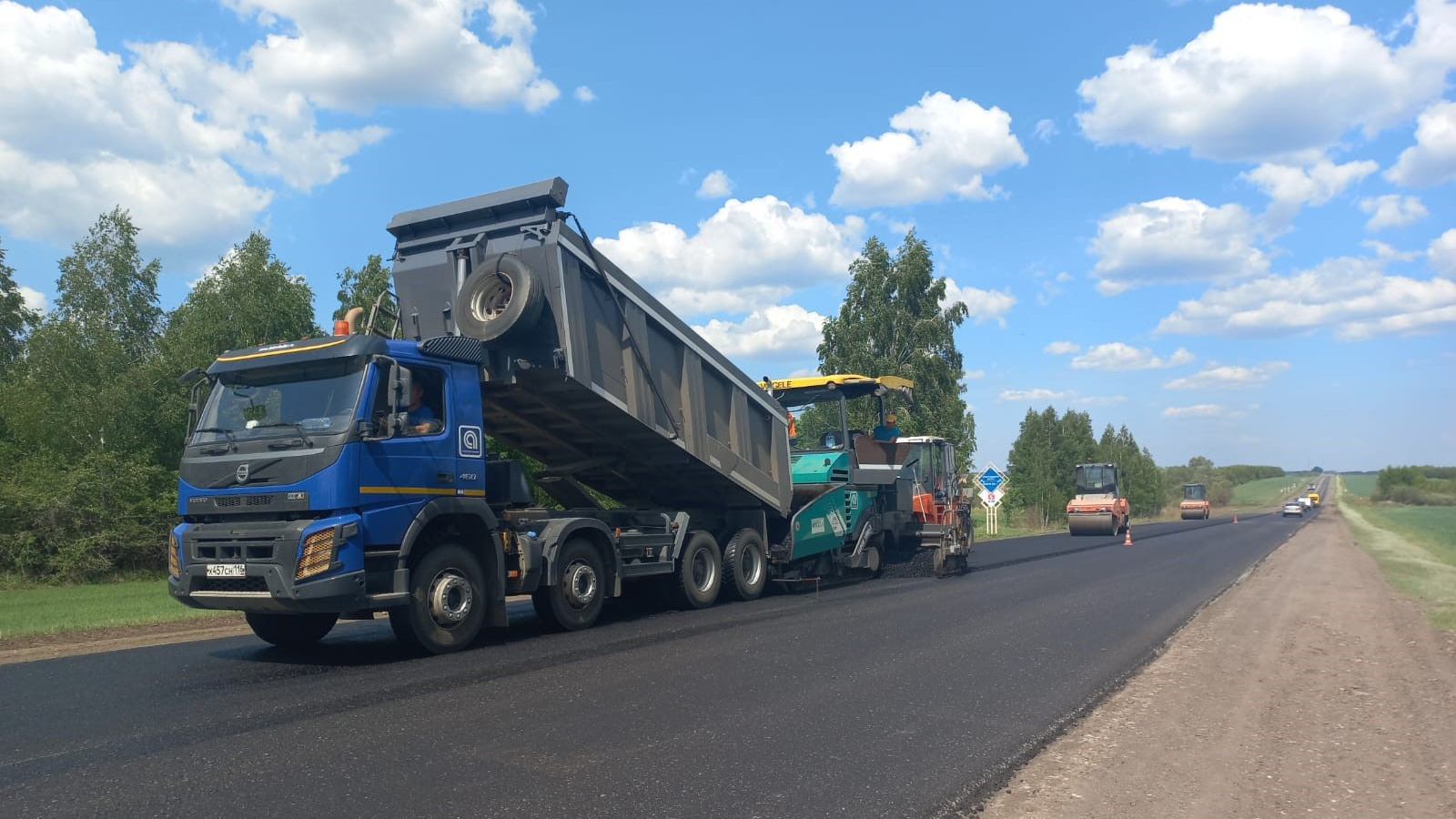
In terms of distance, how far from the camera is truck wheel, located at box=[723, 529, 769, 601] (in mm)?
12758

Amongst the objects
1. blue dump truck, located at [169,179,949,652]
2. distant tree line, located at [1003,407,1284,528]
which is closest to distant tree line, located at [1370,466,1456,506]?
distant tree line, located at [1003,407,1284,528]

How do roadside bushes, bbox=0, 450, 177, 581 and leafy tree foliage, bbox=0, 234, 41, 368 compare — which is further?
leafy tree foliage, bbox=0, 234, 41, 368

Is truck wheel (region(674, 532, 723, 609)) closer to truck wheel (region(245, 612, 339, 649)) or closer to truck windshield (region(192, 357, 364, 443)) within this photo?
truck wheel (region(245, 612, 339, 649))

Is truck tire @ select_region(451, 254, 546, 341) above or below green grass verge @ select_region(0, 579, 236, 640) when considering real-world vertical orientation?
above

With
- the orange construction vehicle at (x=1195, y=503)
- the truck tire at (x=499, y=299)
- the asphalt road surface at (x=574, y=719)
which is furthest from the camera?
the orange construction vehicle at (x=1195, y=503)

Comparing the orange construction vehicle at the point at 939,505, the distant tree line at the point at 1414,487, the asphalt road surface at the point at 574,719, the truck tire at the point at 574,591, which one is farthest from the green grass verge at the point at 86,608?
the distant tree line at the point at 1414,487

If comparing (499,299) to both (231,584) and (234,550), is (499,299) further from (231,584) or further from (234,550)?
(231,584)

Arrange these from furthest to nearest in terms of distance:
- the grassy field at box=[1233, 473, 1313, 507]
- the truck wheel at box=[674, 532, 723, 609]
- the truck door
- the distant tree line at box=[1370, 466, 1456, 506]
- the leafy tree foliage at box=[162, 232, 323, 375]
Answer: the grassy field at box=[1233, 473, 1313, 507] < the distant tree line at box=[1370, 466, 1456, 506] < the leafy tree foliage at box=[162, 232, 323, 375] < the truck wheel at box=[674, 532, 723, 609] < the truck door

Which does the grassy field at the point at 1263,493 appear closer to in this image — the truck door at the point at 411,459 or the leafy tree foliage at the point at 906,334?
the leafy tree foliage at the point at 906,334

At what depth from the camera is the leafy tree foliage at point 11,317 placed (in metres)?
40.4

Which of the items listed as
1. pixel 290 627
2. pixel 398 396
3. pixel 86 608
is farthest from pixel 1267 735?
pixel 86 608

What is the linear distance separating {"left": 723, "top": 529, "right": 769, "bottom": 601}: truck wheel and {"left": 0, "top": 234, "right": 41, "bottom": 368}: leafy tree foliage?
39511 millimetres

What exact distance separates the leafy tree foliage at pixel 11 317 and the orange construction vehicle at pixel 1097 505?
4285cm

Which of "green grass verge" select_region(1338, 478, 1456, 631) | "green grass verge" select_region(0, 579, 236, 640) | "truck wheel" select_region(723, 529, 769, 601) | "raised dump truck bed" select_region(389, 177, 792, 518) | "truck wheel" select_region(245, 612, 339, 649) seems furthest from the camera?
"green grass verge" select_region(1338, 478, 1456, 631)
